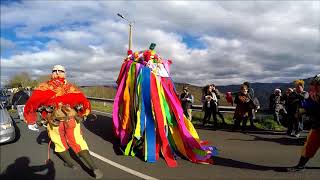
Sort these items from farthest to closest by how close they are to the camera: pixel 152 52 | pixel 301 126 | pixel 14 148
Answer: pixel 301 126 → pixel 14 148 → pixel 152 52

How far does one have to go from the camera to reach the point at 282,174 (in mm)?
7250

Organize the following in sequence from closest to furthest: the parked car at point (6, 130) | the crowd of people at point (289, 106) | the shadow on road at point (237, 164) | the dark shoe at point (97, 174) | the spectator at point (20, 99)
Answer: the dark shoe at point (97, 174), the shadow on road at point (237, 164), the parked car at point (6, 130), the crowd of people at point (289, 106), the spectator at point (20, 99)

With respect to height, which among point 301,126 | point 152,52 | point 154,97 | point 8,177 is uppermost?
point 152,52

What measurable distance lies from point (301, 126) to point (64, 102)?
25.8 ft

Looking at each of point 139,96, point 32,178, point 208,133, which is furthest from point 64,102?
point 208,133

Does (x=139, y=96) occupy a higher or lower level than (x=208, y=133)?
higher

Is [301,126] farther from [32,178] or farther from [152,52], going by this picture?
[32,178]

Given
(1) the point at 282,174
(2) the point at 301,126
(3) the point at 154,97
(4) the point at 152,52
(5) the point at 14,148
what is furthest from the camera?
(2) the point at 301,126

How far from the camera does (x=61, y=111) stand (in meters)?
7.35

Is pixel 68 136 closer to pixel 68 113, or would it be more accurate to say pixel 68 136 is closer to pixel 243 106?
pixel 68 113

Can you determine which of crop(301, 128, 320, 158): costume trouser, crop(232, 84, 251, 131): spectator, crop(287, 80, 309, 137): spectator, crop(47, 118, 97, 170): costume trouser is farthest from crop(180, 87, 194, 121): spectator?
crop(47, 118, 97, 170): costume trouser

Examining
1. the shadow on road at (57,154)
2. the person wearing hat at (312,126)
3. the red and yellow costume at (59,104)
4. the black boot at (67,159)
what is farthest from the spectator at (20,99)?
the person wearing hat at (312,126)

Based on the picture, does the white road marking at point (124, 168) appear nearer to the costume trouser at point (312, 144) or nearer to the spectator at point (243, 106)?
the costume trouser at point (312, 144)

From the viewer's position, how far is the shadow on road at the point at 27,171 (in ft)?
24.4
